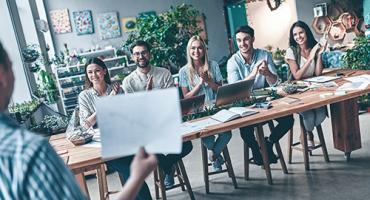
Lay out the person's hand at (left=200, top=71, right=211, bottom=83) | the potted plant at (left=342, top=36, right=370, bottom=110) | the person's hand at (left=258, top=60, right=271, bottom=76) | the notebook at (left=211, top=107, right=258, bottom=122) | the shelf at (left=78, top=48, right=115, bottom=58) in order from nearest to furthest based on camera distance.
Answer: the notebook at (left=211, top=107, right=258, bottom=122)
the person's hand at (left=258, top=60, right=271, bottom=76)
the person's hand at (left=200, top=71, right=211, bottom=83)
the potted plant at (left=342, top=36, right=370, bottom=110)
the shelf at (left=78, top=48, right=115, bottom=58)

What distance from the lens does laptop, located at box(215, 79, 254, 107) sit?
2627mm

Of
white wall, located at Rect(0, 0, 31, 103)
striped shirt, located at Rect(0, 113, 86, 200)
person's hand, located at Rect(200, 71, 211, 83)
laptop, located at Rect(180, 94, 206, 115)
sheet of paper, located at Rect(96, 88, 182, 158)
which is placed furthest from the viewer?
white wall, located at Rect(0, 0, 31, 103)

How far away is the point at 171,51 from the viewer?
15.1ft

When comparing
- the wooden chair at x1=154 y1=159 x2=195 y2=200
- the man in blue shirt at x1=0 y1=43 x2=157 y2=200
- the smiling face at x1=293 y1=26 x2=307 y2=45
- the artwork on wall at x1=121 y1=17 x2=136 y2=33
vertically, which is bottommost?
the wooden chair at x1=154 y1=159 x2=195 y2=200

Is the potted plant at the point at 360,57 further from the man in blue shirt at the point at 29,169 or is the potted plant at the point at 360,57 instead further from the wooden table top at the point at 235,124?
the man in blue shirt at the point at 29,169

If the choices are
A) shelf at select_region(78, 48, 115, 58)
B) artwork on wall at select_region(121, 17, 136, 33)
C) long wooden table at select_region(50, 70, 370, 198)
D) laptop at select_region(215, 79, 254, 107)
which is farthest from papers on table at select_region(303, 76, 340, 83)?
artwork on wall at select_region(121, 17, 136, 33)

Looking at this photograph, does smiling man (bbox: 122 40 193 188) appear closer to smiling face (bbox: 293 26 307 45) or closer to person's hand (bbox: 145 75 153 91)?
person's hand (bbox: 145 75 153 91)

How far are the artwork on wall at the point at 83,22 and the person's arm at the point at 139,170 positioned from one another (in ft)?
25.6

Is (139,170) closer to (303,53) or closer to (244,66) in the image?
(244,66)

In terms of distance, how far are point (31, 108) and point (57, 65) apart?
3651 mm

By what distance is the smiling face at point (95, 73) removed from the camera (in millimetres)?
2892

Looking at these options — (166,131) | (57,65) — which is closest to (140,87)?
(166,131)

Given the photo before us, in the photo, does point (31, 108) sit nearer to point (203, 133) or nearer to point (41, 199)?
point (203, 133)

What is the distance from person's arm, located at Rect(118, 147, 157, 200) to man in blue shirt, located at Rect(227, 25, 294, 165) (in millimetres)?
2210
